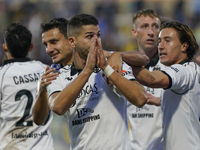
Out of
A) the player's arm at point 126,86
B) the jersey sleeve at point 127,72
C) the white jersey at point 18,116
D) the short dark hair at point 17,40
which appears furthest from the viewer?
the short dark hair at point 17,40

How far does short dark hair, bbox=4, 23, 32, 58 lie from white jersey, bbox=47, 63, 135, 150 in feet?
5.61

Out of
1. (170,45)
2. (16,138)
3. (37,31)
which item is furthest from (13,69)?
(37,31)

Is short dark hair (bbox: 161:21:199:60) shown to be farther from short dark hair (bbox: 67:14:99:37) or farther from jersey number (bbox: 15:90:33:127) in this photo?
jersey number (bbox: 15:90:33:127)

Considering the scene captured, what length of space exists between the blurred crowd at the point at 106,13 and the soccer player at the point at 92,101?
7.32m

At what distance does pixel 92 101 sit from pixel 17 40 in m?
2.17

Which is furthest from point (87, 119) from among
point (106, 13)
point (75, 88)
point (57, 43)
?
point (106, 13)

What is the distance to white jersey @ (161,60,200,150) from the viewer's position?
12.3ft

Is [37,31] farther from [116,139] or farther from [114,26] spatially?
[116,139]

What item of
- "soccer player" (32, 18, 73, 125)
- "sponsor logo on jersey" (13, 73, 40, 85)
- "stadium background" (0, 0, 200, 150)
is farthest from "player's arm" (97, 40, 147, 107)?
"stadium background" (0, 0, 200, 150)

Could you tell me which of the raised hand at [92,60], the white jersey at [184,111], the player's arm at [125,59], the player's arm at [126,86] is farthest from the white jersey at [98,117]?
the white jersey at [184,111]

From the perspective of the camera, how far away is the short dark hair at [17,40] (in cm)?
505

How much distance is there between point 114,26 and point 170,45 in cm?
787

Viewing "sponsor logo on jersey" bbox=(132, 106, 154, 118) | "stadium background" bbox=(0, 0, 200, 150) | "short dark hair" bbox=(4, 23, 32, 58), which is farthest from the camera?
"stadium background" bbox=(0, 0, 200, 150)

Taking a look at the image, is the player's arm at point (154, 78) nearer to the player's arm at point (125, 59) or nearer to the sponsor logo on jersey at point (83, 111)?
the player's arm at point (125, 59)
